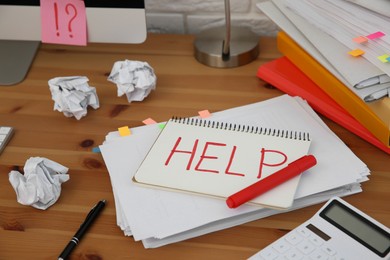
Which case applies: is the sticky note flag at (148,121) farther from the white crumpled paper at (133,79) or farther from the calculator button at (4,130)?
the calculator button at (4,130)

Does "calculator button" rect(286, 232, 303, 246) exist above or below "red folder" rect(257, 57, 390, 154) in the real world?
below

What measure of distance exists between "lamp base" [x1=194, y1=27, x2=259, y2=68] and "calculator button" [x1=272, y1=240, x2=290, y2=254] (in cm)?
45

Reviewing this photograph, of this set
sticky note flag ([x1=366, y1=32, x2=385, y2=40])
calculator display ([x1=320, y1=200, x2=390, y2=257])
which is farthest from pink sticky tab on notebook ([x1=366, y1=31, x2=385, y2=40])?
calculator display ([x1=320, y1=200, x2=390, y2=257])

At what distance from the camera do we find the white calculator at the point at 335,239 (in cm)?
68

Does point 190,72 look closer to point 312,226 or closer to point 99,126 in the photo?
point 99,126

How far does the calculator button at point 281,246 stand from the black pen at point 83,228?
0.24 m

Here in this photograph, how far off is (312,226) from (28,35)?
632 mm

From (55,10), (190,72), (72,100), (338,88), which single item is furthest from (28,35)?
(338,88)

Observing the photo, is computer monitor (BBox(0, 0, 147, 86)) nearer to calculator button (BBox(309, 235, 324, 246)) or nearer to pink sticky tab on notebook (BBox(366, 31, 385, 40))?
pink sticky tab on notebook (BBox(366, 31, 385, 40))

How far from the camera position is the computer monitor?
989 millimetres

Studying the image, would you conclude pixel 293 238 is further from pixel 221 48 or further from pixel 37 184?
pixel 221 48

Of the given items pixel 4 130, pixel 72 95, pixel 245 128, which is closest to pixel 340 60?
pixel 245 128

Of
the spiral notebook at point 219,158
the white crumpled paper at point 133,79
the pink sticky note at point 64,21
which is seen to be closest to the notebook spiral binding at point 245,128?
the spiral notebook at point 219,158

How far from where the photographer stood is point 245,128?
34.4 inches
